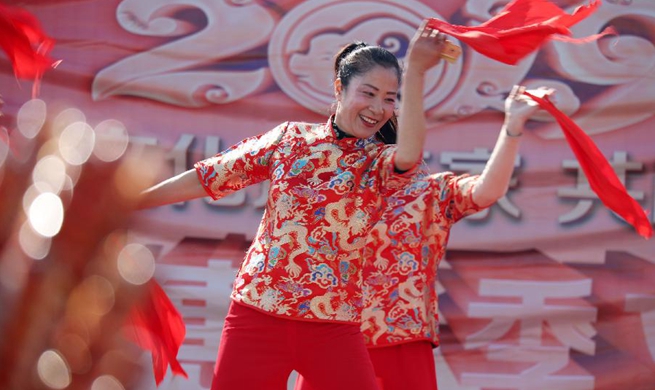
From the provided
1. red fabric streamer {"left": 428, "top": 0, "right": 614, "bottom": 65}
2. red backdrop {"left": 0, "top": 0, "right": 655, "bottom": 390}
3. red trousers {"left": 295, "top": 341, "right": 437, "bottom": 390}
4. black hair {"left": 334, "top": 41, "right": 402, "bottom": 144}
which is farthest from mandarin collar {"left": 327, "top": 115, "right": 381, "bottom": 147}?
red backdrop {"left": 0, "top": 0, "right": 655, "bottom": 390}

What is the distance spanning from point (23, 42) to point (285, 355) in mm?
928

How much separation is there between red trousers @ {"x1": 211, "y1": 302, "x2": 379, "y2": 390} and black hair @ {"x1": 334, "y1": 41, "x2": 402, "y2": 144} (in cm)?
51

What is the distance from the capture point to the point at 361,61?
2055 mm

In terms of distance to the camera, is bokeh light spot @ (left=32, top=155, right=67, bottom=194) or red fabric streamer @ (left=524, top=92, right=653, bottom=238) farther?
red fabric streamer @ (left=524, top=92, right=653, bottom=238)

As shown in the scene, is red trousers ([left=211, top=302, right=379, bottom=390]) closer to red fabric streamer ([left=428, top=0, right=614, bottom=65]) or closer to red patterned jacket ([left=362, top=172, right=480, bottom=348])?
red patterned jacket ([left=362, top=172, right=480, bottom=348])

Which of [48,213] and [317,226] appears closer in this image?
[48,213]

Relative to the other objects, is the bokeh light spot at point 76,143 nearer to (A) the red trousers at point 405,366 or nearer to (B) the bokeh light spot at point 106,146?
(B) the bokeh light spot at point 106,146

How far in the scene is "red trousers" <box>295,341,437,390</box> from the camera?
2.27 m

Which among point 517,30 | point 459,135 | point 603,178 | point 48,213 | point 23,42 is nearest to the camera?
point 48,213

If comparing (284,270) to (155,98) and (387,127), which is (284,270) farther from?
(155,98)

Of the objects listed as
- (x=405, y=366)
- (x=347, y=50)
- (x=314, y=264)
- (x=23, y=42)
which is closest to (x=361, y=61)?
(x=347, y=50)

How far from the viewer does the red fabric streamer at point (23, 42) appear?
1.22 metres

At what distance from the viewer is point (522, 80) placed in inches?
135

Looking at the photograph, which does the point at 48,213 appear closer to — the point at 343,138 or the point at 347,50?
the point at 343,138
